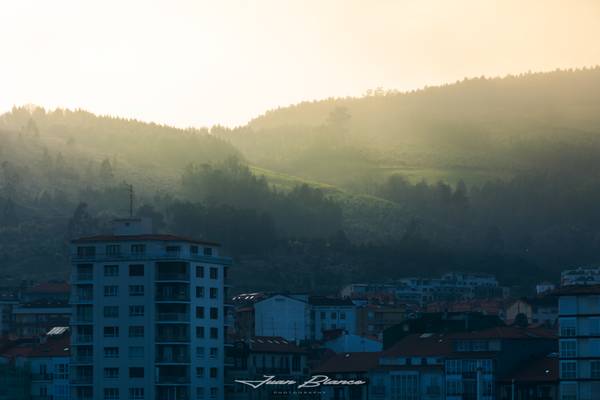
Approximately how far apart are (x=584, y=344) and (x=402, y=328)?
149ft

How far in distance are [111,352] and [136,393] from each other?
4706 mm

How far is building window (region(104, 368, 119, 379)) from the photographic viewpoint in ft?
525

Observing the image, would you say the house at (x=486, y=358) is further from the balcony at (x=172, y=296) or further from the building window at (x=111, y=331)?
the building window at (x=111, y=331)

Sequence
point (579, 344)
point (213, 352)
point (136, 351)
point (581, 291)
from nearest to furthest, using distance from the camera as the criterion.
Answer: point (579, 344) → point (581, 291) → point (136, 351) → point (213, 352)

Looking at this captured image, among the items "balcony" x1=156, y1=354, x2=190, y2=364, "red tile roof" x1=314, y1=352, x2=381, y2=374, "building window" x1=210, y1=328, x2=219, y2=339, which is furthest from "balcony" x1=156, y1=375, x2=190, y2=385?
"red tile roof" x1=314, y1=352, x2=381, y2=374

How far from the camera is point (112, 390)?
523 ft

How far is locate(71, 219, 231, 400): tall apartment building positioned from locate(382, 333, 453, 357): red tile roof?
14342 millimetres

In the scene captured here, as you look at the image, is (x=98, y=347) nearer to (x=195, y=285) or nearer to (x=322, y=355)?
(x=195, y=285)

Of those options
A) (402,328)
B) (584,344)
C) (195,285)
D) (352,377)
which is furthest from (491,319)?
(584,344)

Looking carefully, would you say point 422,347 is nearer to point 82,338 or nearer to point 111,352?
point 111,352

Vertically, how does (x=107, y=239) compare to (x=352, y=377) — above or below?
above

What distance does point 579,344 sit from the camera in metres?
139

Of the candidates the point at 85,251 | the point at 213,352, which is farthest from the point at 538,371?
the point at 85,251
